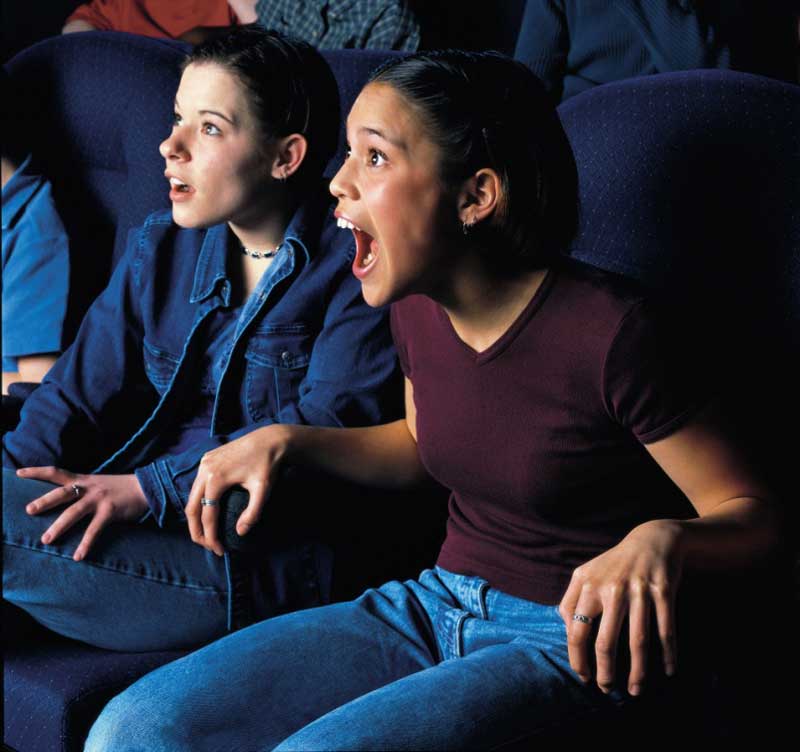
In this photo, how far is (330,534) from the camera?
1.33 m

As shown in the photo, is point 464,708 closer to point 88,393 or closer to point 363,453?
point 363,453

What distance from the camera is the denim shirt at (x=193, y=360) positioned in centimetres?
139

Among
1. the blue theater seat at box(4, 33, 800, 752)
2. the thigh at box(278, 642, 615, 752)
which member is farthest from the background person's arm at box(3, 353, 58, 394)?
the thigh at box(278, 642, 615, 752)

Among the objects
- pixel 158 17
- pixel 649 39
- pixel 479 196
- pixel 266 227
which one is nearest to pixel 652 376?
pixel 479 196

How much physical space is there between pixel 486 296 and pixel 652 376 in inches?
8.1

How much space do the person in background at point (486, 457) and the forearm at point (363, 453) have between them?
0.04 m

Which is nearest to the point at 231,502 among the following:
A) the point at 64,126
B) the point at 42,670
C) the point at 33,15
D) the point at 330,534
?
the point at 330,534

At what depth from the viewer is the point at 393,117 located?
1101 millimetres

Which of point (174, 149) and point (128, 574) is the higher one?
point (174, 149)

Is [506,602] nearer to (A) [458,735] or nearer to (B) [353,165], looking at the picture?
(A) [458,735]

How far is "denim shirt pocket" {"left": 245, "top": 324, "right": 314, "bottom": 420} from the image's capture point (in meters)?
1.45

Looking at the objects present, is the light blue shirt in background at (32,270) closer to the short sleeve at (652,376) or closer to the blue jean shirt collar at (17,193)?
the blue jean shirt collar at (17,193)

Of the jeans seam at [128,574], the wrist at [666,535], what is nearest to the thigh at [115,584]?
the jeans seam at [128,574]

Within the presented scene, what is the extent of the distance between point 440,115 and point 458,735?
57cm
